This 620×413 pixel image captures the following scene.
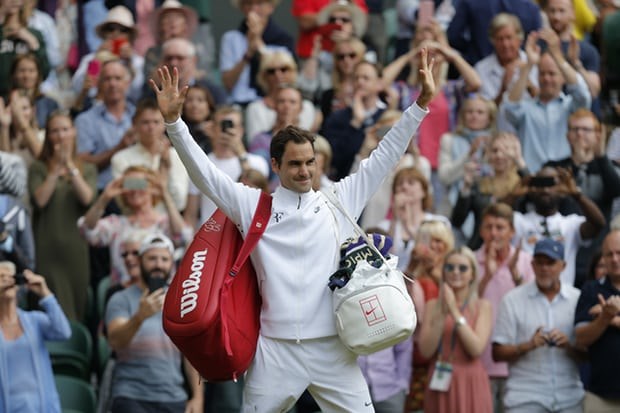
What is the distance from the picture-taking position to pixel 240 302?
8234 mm

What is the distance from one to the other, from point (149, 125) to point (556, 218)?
3258 millimetres

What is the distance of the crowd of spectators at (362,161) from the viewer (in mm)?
10508

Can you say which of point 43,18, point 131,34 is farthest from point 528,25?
point 43,18

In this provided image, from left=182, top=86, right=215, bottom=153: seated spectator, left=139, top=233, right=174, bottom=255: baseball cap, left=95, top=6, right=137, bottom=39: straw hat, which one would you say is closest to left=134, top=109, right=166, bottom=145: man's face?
left=182, top=86, right=215, bottom=153: seated spectator

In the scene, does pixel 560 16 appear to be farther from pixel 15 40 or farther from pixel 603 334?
pixel 15 40

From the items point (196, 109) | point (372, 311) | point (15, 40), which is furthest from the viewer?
point (15, 40)

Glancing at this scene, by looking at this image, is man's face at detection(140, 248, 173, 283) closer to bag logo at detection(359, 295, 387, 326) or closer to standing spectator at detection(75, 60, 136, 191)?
standing spectator at detection(75, 60, 136, 191)

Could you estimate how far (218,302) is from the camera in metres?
8.05

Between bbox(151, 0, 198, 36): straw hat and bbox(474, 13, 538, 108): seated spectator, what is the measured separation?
9.13ft

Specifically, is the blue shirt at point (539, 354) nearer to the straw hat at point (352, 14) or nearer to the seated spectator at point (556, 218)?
the seated spectator at point (556, 218)

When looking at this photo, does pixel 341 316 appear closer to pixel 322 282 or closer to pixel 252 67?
pixel 322 282

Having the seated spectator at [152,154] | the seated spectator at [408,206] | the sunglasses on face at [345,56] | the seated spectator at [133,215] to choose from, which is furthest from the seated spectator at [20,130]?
the seated spectator at [408,206]

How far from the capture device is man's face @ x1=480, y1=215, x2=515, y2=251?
11422 millimetres

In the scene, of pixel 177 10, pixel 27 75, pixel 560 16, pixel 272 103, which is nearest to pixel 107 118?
pixel 27 75
